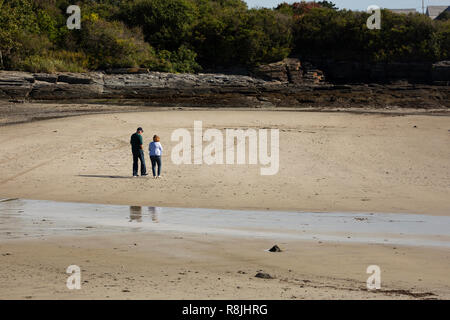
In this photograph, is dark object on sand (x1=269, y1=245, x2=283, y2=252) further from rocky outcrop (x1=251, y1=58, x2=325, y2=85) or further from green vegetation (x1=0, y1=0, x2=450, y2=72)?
rocky outcrop (x1=251, y1=58, x2=325, y2=85)

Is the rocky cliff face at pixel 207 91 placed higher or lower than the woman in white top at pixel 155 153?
higher

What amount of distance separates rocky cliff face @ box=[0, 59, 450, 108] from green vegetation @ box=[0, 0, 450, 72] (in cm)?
165

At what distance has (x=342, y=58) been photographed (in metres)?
36.3

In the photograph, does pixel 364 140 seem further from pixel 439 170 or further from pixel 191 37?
pixel 191 37

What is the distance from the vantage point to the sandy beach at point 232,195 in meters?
6.55

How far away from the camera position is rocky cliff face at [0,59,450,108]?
2964cm

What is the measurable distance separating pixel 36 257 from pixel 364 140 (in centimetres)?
1486

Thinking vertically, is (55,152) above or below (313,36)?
below

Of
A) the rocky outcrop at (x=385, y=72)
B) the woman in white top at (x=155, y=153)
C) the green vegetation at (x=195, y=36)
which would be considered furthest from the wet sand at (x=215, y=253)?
the rocky outcrop at (x=385, y=72)

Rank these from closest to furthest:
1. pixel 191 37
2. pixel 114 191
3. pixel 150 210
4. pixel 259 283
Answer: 1. pixel 259 283
2. pixel 150 210
3. pixel 114 191
4. pixel 191 37

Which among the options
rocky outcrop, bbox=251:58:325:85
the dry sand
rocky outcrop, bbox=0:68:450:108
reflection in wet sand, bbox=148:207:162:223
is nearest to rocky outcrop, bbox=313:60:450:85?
rocky outcrop, bbox=251:58:325:85

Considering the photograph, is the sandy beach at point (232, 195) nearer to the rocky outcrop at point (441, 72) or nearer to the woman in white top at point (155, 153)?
the woman in white top at point (155, 153)

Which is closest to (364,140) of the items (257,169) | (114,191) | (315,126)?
(315,126)

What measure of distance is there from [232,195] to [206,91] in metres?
18.0
